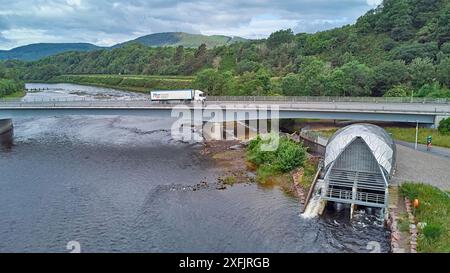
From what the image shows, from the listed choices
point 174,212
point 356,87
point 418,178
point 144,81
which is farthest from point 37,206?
point 144,81

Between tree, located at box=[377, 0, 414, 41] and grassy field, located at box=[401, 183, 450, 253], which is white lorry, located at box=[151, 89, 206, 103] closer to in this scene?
grassy field, located at box=[401, 183, 450, 253]

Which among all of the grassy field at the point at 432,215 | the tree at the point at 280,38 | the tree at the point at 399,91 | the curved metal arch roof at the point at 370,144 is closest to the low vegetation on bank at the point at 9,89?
the tree at the point at 280,38

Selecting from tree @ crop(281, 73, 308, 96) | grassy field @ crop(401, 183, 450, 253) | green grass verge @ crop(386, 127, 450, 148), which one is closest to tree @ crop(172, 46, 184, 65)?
tree @ crop(281, 73, 308, 96)

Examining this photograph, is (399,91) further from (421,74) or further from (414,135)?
(414,135)

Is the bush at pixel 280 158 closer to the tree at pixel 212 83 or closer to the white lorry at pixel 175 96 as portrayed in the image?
the white lorry at pixel 175 96

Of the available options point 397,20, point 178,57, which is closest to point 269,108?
point 397,20
